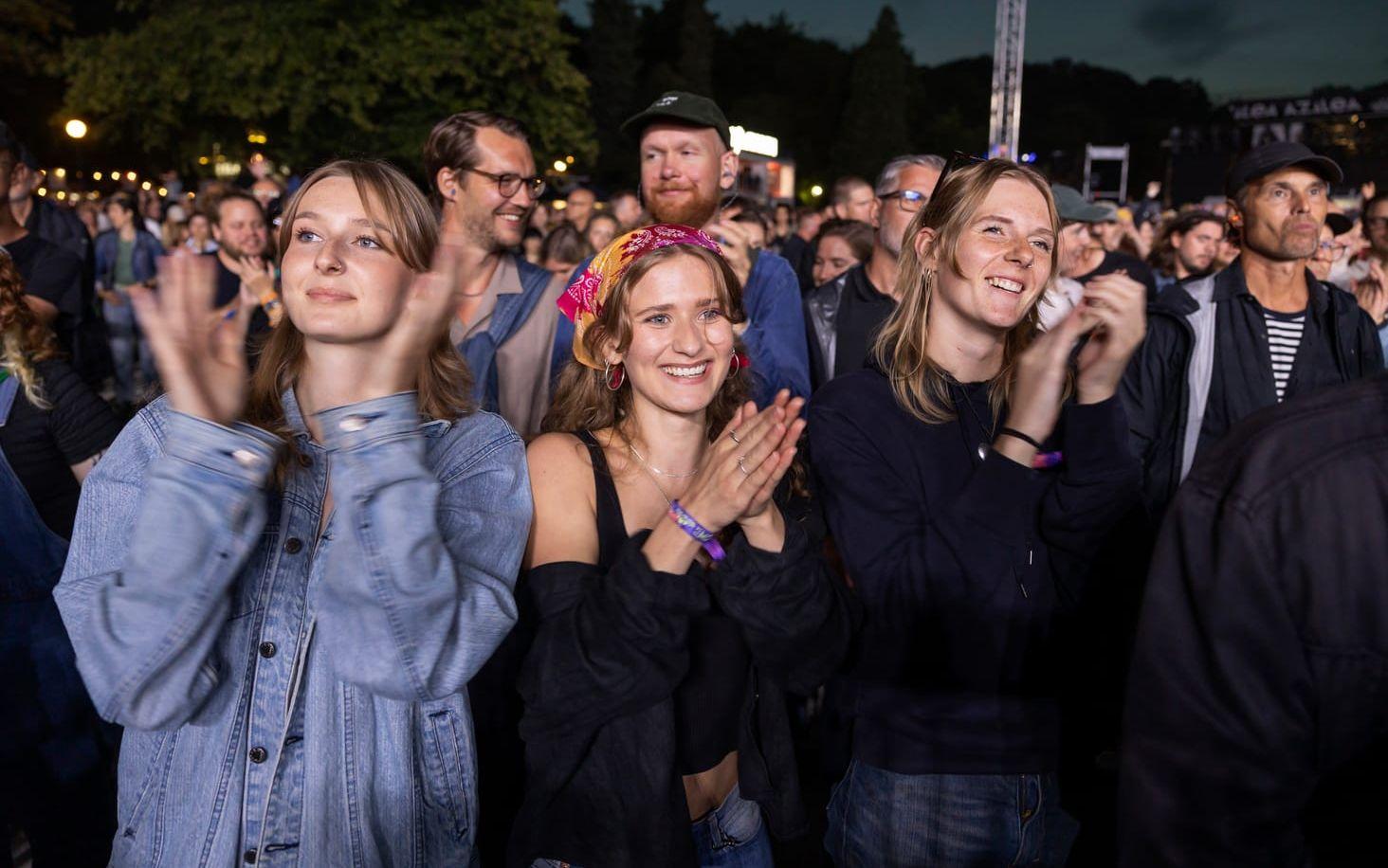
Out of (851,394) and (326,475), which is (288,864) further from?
(851,394)

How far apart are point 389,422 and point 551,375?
201cm

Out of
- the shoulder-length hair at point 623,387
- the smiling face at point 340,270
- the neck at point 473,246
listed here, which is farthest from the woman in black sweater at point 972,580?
the neck at point 473,246

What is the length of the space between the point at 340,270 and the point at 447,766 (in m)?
0.95

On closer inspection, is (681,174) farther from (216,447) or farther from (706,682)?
(216,447)

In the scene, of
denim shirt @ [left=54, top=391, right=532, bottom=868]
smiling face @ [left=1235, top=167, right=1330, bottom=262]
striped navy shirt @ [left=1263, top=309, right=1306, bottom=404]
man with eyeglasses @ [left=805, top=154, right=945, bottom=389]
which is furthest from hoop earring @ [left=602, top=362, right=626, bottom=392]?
smiling face @ [left=1235, top=167, right=1330, bottom=262]

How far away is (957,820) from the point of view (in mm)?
2023

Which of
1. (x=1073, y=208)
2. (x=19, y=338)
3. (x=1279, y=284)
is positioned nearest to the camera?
(x=19, y=338)

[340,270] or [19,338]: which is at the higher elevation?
[340,270]

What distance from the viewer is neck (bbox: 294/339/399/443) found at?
188 centimetres

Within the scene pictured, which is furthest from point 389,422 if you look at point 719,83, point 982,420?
point 719,83

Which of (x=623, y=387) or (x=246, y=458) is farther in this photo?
(x=623, y=387)

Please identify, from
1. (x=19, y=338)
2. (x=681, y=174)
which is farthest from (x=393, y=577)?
(x=681, y=174)

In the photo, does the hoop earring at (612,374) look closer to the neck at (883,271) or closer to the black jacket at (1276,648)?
the black jacket at (1276,648)

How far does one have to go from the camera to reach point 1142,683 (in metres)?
1.19
